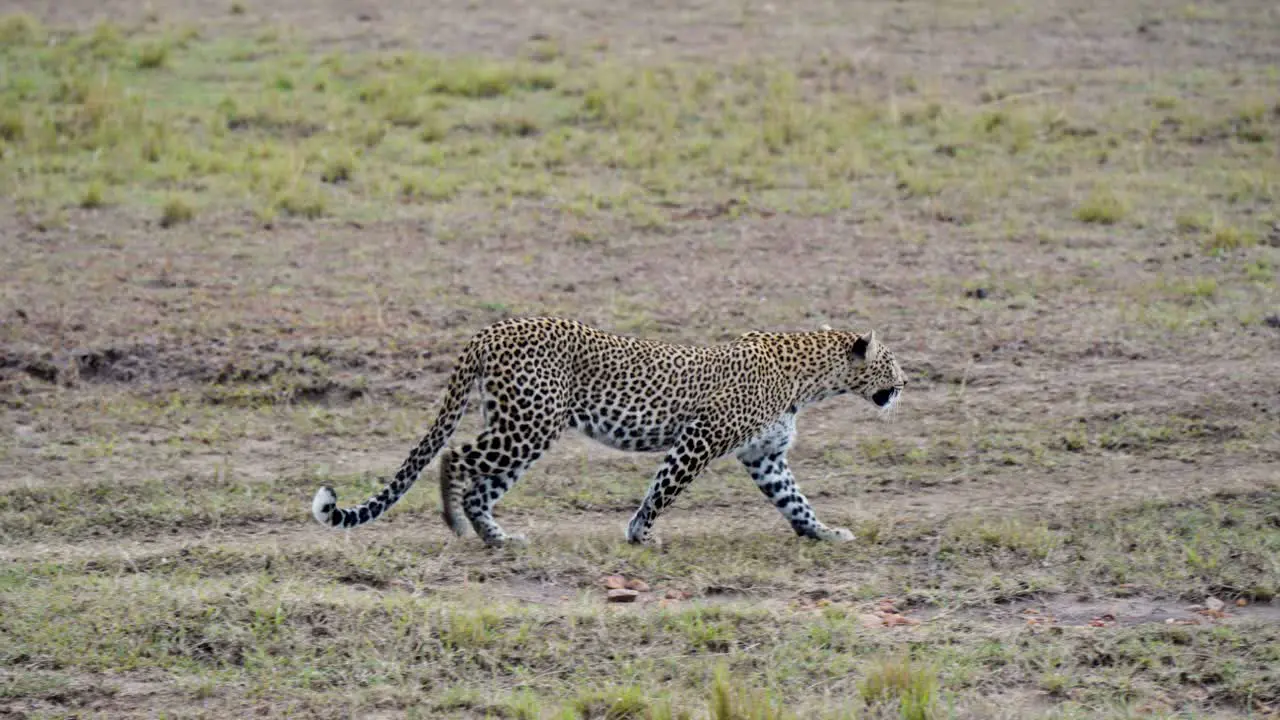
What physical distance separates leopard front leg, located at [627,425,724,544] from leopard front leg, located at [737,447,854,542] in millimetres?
351

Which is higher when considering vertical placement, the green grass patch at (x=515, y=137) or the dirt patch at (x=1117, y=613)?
the green grass patch at (x=515, y=137)

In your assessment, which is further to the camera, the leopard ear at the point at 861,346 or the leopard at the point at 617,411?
the leopard ear at the point at 861,346

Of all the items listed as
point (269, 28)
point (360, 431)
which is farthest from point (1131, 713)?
point (269, 28)

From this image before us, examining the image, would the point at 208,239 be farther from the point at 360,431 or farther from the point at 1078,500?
the point at 1078,500

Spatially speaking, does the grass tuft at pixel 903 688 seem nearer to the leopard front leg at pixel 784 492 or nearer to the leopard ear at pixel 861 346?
the leopard front leg at pixel 784 492

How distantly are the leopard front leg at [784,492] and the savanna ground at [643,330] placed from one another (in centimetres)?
20

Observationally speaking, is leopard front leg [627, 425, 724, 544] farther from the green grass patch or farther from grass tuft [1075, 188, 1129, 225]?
grass tuft [1075, 188, 1129, 225]

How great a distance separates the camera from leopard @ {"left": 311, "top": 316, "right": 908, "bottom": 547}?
948 cm

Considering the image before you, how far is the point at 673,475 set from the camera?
382 inches

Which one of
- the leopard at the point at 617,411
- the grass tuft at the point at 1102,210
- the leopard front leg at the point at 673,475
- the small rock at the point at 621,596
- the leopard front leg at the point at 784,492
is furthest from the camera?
the grass tuft at the point at 1102,210

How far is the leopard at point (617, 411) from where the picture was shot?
31.1 feet

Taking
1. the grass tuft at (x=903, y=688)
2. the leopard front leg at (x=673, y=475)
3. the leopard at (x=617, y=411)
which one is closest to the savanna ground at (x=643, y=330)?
the grass tuft at (x=903, y=688)

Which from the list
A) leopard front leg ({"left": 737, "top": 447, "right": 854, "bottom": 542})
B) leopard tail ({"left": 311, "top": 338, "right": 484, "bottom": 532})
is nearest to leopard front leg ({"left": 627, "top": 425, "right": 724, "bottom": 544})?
leopard front leg ({"left": 737, "top": 447, "right": 854, "bottom": 542})

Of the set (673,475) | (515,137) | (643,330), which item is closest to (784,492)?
(673,475)
